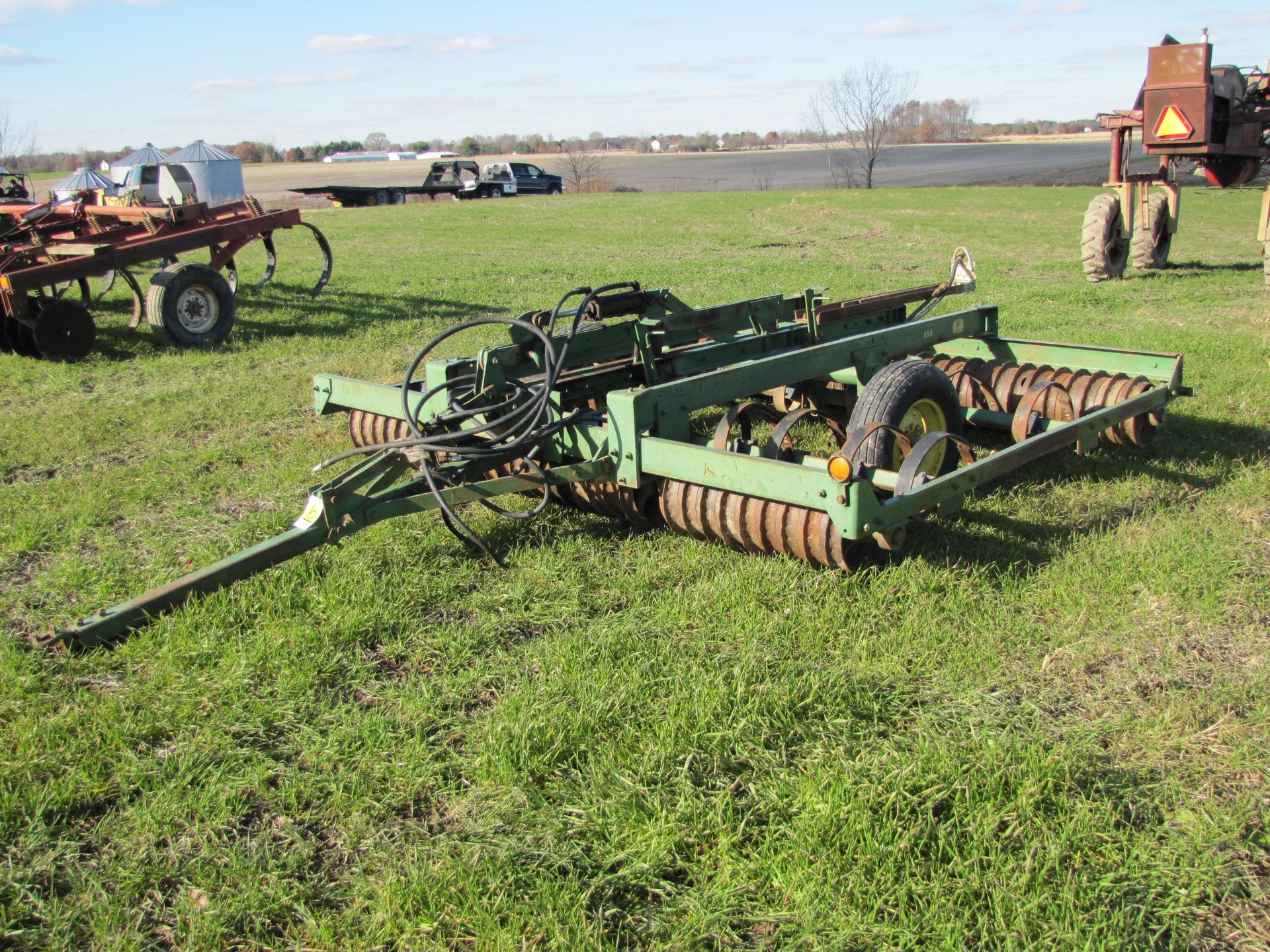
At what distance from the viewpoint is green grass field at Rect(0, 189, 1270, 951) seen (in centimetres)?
246

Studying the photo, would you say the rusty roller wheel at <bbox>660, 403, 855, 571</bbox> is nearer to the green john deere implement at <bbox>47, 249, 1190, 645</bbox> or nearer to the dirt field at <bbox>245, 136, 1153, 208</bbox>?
the green john deere implement at <bbox>47, 249, 1190, 645</bbox>

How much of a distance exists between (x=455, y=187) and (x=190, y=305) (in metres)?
27.3

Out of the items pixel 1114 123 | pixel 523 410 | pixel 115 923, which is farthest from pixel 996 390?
pixel 1114 123

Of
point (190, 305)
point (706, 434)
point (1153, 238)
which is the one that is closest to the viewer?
point (706, 434)

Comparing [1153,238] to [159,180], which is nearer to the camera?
[1153,238]

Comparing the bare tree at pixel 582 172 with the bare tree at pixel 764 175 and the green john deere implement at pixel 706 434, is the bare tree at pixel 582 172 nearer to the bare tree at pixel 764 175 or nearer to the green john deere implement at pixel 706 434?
the bare tree at pixel 764 175

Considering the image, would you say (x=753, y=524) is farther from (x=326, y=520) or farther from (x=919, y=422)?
(x=326, y=520)

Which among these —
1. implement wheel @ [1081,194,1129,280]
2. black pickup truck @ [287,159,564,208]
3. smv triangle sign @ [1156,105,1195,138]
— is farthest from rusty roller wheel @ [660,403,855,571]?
black pickup truck @ [287,159,564,208]

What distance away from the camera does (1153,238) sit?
1276 centimetres

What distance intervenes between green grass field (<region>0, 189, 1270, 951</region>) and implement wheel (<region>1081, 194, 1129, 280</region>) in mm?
7032

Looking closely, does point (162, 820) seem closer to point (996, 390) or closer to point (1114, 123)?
point (996, 390)

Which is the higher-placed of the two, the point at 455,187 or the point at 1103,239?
the point at 455,187

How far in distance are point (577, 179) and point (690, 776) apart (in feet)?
151

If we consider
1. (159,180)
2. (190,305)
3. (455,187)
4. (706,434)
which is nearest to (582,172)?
(455,187)
